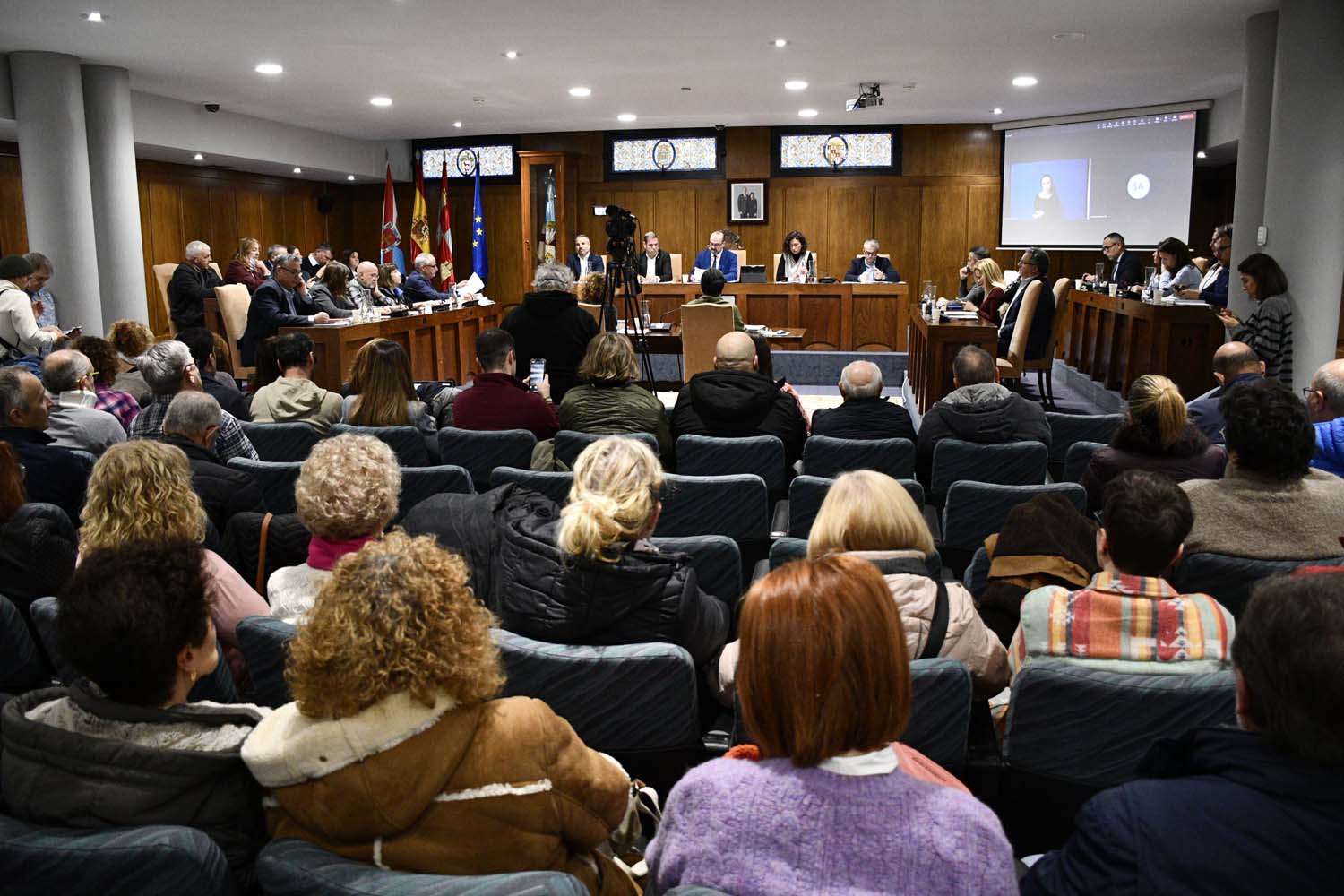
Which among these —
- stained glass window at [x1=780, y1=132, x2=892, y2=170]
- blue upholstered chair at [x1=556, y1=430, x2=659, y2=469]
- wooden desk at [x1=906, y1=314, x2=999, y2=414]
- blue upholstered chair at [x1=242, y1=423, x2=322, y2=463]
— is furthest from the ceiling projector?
blue upholstered chair at [x1=242, y1=423, x2=322, y2=463]

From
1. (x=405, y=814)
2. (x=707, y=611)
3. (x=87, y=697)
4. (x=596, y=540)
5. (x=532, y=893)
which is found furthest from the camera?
(x=707, y=611)

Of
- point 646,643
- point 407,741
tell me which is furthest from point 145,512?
point 407,741

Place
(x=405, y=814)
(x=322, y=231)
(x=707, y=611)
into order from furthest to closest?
(x=322, y=231)
(x=707, y=611)
(x=405, y=814)

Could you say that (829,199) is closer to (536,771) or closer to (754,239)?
(754,239)

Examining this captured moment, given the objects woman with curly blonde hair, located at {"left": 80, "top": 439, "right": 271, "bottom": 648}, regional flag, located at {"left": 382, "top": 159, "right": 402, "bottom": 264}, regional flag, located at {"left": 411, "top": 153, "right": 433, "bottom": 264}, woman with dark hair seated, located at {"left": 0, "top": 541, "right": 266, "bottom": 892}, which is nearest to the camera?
woman with dark hair seated, located at {"left": 0, "top": 541, "right": 266, "bottom": 892}

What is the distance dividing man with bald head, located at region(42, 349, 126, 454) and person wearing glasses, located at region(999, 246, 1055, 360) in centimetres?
686

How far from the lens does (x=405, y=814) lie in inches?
58.6

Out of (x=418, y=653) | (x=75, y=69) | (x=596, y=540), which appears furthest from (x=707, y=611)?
(x=75, y=69)

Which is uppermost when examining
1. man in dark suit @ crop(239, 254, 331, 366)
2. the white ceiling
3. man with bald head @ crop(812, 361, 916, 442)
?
the white ceiling

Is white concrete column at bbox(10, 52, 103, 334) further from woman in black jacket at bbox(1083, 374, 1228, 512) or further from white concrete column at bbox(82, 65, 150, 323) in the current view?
woman in black jacket at bbox(1083, 374, 1228, 512)

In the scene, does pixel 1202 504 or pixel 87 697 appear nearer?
pixel 87 697

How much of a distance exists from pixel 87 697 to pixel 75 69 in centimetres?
876

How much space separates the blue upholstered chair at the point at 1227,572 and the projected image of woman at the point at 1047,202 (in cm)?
1163

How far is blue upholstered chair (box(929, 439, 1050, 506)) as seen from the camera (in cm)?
427
